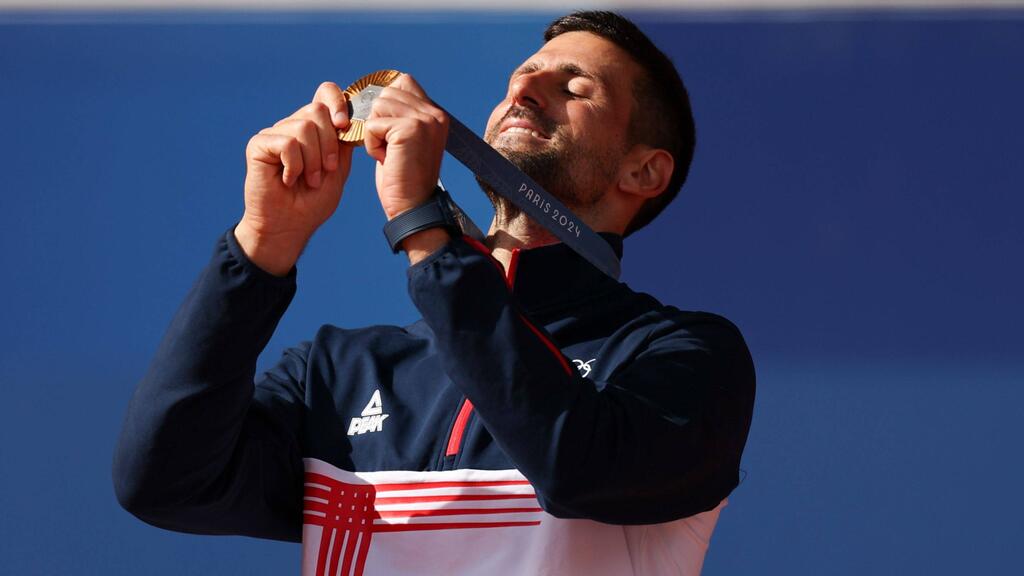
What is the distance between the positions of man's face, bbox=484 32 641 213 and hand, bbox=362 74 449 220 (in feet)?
1.23

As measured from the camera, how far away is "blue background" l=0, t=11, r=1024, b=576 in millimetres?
1975

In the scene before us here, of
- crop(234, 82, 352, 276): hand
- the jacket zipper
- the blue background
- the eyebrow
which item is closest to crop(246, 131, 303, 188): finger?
crop(234, 82, 352, 276): hand

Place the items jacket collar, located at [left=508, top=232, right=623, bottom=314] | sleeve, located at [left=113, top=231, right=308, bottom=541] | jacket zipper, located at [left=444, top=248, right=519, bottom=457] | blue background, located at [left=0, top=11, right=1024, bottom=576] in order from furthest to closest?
1. blue background, located at [left=0, top=11, right=1024, bottom=576]
2. jacket collar, located at [left=508, top=232, right=623, bottom=314]
3. jacket zipper, located at [left=444, top=248, right=519, bottom=457]
4. sleeve, located at [left=113, top=231, right=308, bottom=541]

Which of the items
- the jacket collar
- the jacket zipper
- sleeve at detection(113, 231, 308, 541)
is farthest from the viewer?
the jacket collar

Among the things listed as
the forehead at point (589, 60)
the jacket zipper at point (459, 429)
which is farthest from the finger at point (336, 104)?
the forehead at point (589, 60)

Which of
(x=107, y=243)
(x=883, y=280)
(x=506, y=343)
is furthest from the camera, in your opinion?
(x=107, y=243)

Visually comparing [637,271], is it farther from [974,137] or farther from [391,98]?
[391,98]

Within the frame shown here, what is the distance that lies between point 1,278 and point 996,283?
160 centimetres

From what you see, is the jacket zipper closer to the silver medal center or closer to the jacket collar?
the jacket collar

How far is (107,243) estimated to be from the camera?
2145mm

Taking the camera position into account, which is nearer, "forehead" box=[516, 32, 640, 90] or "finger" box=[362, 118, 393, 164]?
"finger" box=[362, 118, 393, 164]

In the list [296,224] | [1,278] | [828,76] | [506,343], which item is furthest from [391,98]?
[1,278]

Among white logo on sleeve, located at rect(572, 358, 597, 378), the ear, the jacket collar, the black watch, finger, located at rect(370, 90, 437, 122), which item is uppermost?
finger, located at rect(370, 90, 437, 122)

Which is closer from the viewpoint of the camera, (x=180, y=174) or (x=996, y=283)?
(x=996, y=283)
